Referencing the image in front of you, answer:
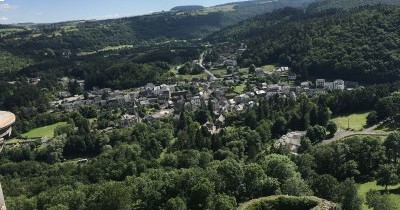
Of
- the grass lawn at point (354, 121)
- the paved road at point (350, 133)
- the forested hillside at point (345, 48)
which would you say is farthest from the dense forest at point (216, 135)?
the grass lawn at point (354, 121)

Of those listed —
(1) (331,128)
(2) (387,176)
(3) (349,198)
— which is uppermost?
(3) (349,198)

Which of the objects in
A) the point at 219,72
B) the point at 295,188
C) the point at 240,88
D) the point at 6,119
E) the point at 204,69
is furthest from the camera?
the point at 204,69

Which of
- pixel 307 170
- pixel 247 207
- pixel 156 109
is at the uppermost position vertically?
pixel 247 207

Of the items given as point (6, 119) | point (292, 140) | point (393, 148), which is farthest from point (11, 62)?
point (6, 119)

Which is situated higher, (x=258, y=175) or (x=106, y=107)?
(x=258, y=175)

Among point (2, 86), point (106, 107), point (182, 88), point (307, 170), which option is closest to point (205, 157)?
point (307, 170)

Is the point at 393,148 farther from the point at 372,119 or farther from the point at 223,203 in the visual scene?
the point at 223,203

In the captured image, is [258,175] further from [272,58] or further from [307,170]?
[272,58]
